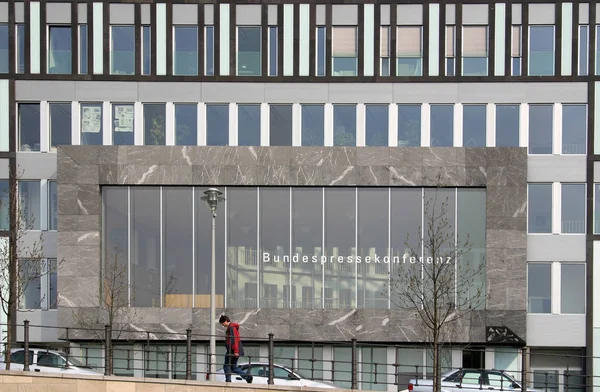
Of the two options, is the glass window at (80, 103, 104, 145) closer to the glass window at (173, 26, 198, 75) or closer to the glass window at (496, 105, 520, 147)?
the glass window at (173, 26, 198, 75)

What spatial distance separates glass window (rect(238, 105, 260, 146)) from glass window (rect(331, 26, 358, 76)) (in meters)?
3.42

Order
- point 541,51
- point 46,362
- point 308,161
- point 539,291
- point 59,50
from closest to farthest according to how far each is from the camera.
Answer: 1. point 46,362
2. point 308,161
3. point 539,291
4. point 541,51
5. point 59,50

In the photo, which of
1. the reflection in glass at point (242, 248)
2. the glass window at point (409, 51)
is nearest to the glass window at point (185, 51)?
the reflection in glass at point (242, 248)

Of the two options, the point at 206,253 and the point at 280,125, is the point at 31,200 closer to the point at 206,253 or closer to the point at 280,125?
the point at 206,253

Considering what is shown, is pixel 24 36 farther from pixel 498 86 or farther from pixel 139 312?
pixel 498 86

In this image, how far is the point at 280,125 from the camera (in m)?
32.1

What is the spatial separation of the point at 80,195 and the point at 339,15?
456 inches

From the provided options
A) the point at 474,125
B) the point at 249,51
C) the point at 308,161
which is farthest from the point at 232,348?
the point at 474,125

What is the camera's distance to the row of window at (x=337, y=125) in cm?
3194

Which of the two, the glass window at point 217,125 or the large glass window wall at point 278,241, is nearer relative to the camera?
the large glass window wall at point 278,241

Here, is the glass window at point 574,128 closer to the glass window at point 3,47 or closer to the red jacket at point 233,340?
the red jacket at point 233,340

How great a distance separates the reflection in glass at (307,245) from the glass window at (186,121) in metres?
4.52

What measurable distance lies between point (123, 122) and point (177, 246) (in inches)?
204

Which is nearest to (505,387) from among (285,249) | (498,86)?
(285,249)
